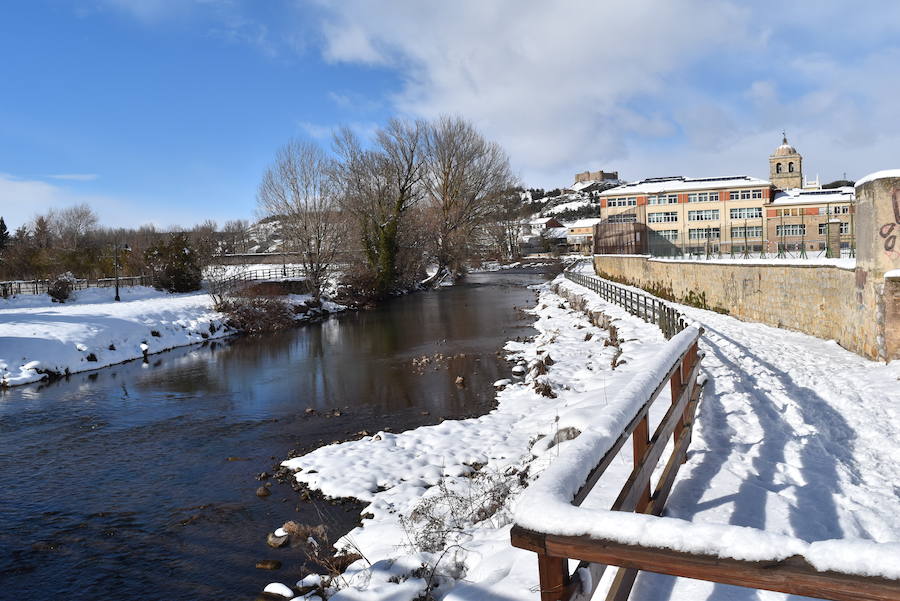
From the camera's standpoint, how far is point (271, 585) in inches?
204

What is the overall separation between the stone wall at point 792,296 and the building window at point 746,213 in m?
41.9

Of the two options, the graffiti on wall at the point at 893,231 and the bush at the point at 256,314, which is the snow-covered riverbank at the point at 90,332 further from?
the graffiti on wall at the point at 893,231

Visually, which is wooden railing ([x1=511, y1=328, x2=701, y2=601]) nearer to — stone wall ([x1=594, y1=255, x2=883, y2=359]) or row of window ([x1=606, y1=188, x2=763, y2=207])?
stone wall ([x1=594, y1=255, x2=883, y2=359])

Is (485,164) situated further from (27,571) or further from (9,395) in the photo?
(27,571)

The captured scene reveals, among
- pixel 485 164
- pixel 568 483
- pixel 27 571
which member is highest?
pixel 485 164

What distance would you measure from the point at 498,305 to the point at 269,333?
1116 centimetres

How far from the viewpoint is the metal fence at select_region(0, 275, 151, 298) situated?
27844mm

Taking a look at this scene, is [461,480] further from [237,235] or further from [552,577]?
[237,235]

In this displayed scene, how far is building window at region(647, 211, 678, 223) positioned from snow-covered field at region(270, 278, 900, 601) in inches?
2038

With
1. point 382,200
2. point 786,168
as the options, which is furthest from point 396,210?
point 786,168

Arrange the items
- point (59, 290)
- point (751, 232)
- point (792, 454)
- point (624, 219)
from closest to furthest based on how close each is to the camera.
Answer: point (792, 454) → point (59, 290) → point (751, 232) → point (624, 219)

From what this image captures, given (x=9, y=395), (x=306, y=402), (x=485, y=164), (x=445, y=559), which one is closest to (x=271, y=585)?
(x=445, y=559)

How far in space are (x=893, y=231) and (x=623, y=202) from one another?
55.3 metres

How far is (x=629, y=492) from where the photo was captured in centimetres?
278
